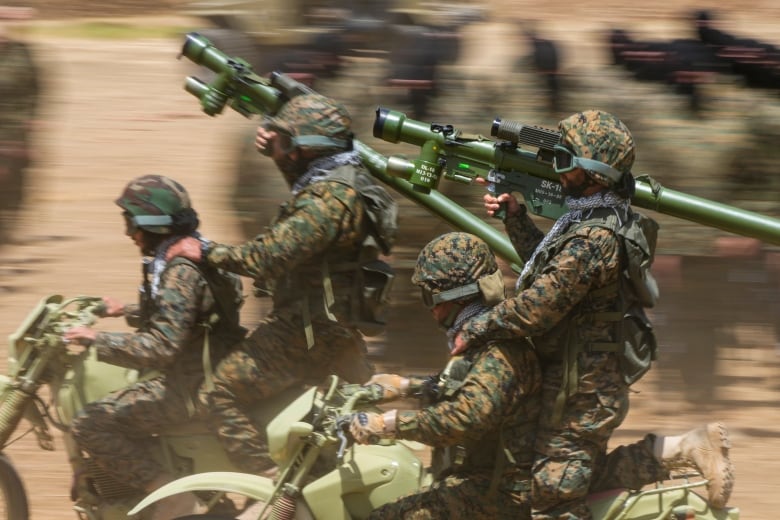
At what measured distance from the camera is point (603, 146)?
4.71m

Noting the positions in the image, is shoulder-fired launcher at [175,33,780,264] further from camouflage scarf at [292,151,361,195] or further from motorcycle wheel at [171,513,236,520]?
motorcycle wheel at [171,513,236,520]

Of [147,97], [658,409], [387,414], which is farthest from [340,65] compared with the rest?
[147,97]

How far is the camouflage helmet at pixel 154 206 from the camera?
5.60 metres

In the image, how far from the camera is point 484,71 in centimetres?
833

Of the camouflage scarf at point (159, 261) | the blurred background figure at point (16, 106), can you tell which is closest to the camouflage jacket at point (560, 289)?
the camouflage scarf at point (159, 261)

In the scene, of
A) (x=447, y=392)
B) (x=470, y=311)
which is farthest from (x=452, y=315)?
(x=447, y=392)

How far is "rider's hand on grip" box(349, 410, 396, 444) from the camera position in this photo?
4715 millimetres

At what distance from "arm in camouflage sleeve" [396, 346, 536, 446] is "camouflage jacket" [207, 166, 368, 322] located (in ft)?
3.68

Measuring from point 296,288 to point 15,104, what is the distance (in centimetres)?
516

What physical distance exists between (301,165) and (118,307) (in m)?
1.11

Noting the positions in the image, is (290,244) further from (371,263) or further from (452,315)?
(452,315)

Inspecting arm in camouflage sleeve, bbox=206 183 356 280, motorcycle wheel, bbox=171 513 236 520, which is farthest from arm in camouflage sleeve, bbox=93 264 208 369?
motorcycle wheel, bbox=171 513 236 520

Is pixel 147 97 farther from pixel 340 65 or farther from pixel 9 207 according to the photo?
pixel 340 65

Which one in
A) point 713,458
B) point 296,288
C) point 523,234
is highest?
point 523,234
